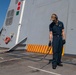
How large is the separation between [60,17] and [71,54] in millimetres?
2488

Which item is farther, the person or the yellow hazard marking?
the yellow hazard marking

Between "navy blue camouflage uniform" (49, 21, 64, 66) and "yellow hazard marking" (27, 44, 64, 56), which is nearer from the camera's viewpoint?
"navy blue camouflage uniform" (49, 21, 64, 66)

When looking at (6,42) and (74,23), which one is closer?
(74,23)

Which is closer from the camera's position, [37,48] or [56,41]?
[56,41]

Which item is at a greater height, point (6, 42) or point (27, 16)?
point (27, 16)

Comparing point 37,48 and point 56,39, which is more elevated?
point 56,39

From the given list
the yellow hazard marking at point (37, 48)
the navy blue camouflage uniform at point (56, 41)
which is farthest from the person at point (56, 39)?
the yellow hazard marking at point (37, 48)

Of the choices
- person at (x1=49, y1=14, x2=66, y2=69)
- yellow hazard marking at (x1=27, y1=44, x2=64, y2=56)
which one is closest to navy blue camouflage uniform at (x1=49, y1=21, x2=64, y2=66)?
person at (x1=49, y1=14, x2=66, y2=69)

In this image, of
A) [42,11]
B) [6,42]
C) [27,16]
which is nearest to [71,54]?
[42,11]

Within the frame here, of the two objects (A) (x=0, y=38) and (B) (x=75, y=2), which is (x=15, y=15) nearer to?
(A) (x=0, y=38)

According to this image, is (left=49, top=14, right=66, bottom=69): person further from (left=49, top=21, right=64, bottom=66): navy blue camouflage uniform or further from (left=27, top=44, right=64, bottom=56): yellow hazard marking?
(left=27, top=44, right=64, bottom=56): yellow hazard marking

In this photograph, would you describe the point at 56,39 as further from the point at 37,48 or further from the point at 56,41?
the point at 37,48

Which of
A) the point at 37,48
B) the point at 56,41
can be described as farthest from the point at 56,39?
the point at 37,48

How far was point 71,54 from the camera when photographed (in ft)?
39.0
